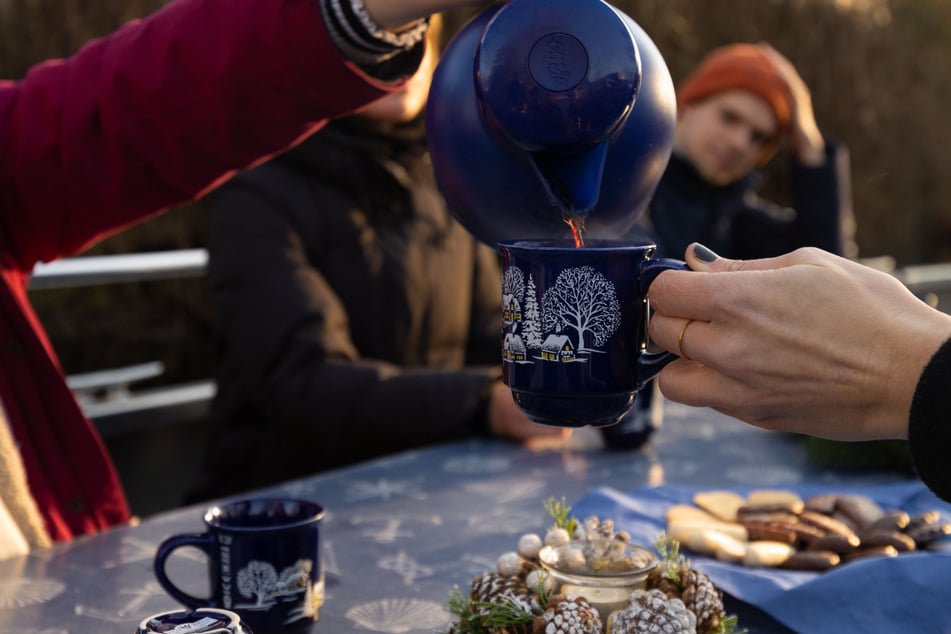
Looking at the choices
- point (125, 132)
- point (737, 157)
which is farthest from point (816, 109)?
point (125, 132)

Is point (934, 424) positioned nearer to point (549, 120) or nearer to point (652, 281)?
point (652, 281)

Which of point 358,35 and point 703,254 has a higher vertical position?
point 358,35

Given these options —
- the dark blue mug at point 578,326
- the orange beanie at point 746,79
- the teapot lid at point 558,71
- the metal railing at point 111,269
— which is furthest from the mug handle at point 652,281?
the orange beanie at point 746,79

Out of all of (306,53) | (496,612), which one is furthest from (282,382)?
(496,612)

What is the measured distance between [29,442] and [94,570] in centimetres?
27

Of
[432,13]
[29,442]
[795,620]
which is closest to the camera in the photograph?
[795,620]

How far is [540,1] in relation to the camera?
0.79 metres

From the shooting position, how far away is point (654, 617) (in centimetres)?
73

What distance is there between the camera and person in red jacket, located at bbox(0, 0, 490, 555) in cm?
102

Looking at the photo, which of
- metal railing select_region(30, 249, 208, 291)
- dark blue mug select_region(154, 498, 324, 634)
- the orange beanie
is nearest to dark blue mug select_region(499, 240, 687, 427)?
dark blue mug select_region(154, 498, 324, 634)

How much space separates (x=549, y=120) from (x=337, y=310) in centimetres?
115

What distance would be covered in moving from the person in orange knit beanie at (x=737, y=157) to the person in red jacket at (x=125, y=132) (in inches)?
72.0

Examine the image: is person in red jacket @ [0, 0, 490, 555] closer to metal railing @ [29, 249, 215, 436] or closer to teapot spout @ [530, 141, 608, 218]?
teapot spout @ [530, 141, 608, 218]

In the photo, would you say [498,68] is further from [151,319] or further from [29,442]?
[151,319]
